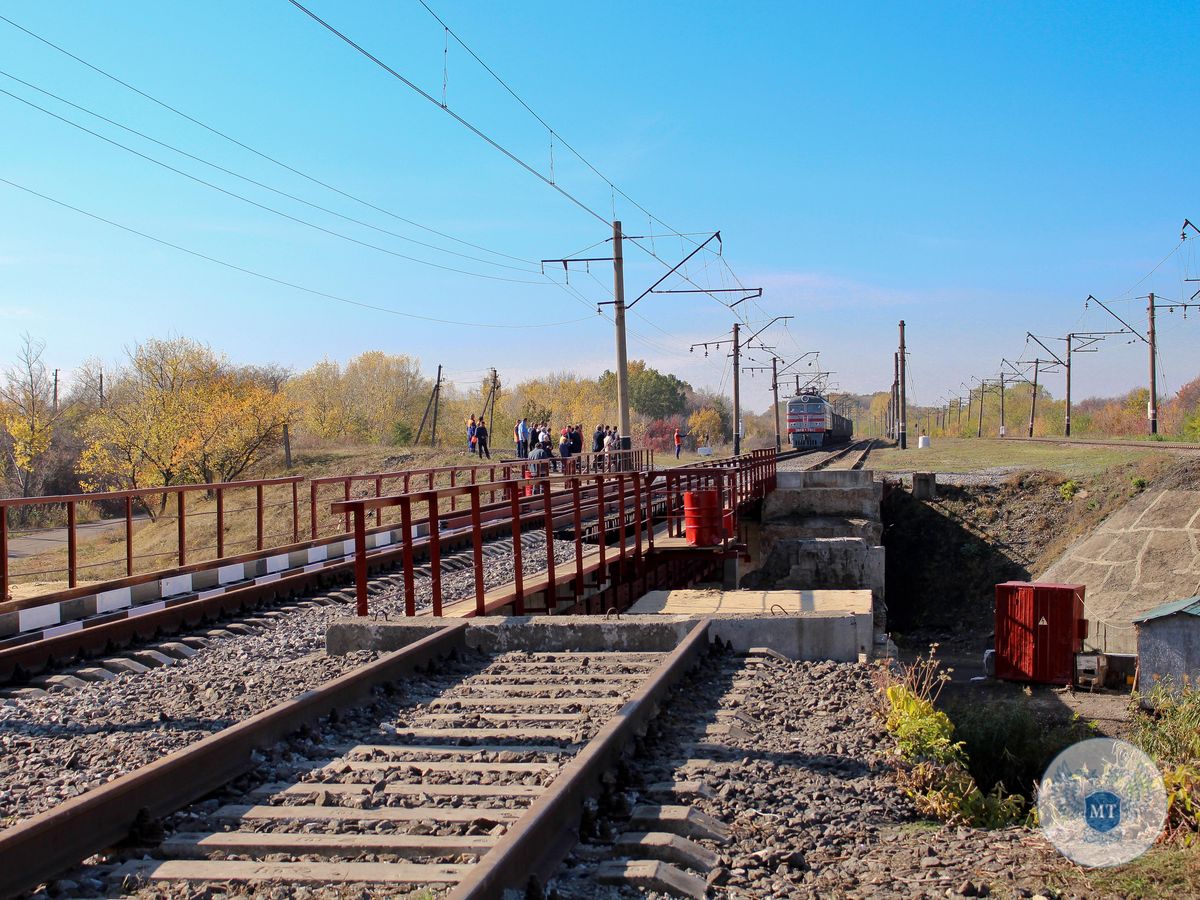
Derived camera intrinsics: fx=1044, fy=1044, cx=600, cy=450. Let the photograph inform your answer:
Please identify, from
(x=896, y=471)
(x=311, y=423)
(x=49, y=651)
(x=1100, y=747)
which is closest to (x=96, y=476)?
(x=311, y=423)

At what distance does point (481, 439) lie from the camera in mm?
43125

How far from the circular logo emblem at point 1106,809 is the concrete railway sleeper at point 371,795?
2156 mm

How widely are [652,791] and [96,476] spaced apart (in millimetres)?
50427

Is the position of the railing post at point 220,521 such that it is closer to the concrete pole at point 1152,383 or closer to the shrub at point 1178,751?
the shrub at point 1178,751

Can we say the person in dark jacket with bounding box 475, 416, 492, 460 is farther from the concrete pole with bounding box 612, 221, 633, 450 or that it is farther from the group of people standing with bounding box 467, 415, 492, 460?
the concrete pole with bounding box 612, 221, 633, 450

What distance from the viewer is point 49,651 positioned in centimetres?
841

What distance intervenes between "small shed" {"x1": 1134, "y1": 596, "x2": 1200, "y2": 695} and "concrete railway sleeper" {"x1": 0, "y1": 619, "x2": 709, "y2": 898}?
12.8 metres

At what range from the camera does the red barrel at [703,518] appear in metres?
15.2

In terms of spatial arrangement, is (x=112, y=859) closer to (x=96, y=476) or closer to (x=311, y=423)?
(x=96, y=476)

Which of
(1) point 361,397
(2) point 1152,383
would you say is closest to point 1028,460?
(2) point 1152,383

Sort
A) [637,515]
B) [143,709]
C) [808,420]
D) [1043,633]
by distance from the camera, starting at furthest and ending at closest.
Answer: [808,420], [1043,633], [637,515], [143,709]

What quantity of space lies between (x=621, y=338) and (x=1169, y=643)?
15010mm

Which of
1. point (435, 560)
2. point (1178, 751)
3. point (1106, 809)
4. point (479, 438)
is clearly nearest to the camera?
point (1106, 809)

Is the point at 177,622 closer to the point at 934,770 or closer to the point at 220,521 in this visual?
the point at 220,521
